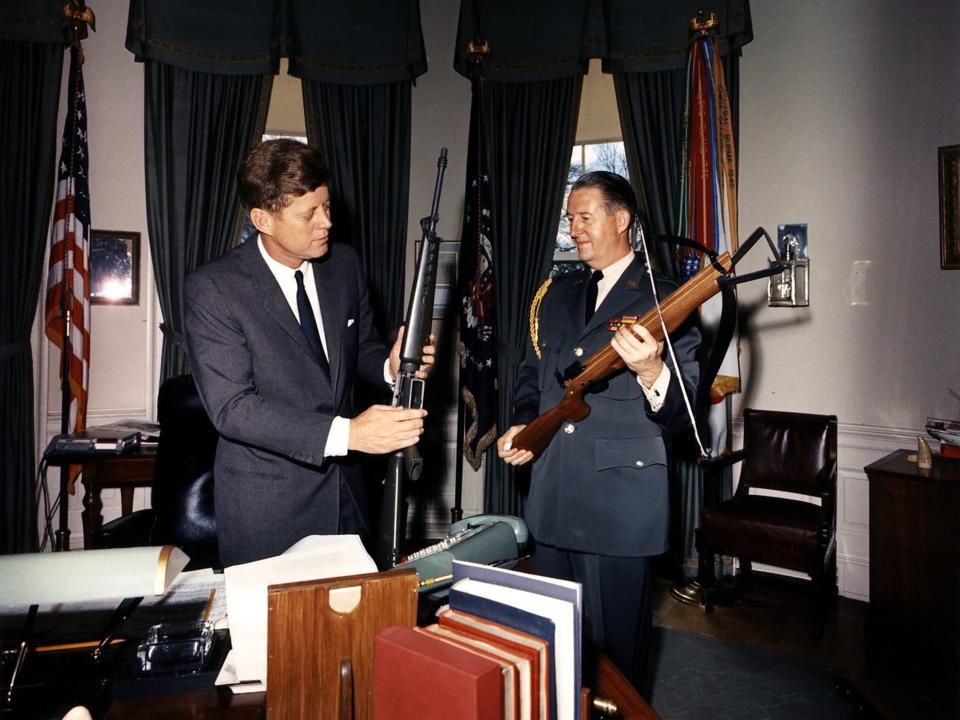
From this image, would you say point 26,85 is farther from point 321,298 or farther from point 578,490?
point 578,490

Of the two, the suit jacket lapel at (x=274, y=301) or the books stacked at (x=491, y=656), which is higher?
the suit jacket lapel at (x=274, y=301)

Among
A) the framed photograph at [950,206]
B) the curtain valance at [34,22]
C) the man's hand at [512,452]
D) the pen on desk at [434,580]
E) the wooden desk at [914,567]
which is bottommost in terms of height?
the wooden desk at [914,567]

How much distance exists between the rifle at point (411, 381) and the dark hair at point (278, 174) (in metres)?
0.41

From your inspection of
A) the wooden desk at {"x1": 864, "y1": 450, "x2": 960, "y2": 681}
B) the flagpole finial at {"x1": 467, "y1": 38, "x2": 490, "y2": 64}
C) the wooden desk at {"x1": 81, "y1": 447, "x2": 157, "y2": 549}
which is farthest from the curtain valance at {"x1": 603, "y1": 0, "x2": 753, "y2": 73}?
the wooden desk at {"x1": 81, "y1": 447, "x2": 157, "y2": 549}

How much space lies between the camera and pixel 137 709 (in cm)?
91

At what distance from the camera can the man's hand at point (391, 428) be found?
4.41ft

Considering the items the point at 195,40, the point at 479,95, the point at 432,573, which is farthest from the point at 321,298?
the point at 195,40

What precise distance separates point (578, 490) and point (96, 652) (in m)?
1.27

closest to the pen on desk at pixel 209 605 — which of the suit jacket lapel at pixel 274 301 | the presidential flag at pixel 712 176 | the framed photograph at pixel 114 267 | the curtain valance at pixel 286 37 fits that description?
the suit jacket lapel at pixel 274 301

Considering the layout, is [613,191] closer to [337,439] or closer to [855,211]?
[337,439]

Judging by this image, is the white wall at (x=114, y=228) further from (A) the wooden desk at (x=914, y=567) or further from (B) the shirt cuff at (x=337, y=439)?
(A) the wooden desk at (x=914, y=567)

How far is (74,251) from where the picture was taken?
3.56m

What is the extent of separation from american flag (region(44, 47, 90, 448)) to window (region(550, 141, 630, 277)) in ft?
9.32

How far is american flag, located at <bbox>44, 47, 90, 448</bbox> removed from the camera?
Result: 11.6 ft
